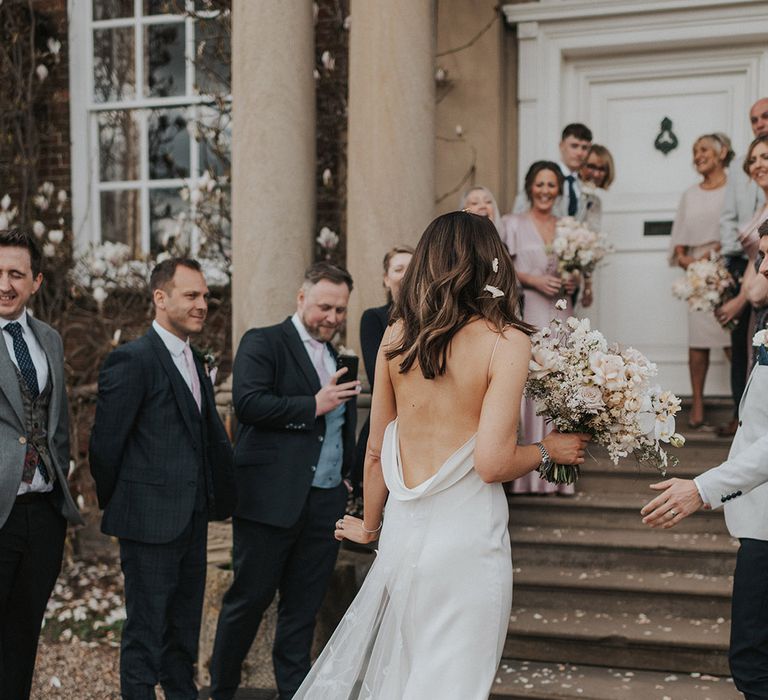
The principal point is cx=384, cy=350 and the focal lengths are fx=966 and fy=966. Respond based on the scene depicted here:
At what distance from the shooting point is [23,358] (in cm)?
404

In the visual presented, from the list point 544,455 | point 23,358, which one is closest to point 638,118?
point 544,455

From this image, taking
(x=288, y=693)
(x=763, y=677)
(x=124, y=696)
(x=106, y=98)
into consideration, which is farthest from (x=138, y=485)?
(x=106, y=98)

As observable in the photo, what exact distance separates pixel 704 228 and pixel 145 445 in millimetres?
4172

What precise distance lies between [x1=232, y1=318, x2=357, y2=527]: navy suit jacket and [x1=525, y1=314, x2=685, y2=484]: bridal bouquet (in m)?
1.51

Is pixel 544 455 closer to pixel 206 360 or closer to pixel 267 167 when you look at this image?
pixel 206 360

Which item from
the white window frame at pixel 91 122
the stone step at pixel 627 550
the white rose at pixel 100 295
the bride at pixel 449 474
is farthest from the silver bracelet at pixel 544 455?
the white window frame at pixel 91 122

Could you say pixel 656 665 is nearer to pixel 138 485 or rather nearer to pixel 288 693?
pixel 288 693

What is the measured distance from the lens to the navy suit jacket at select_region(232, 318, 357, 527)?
14.7 ft

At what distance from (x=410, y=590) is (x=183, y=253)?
5679mm

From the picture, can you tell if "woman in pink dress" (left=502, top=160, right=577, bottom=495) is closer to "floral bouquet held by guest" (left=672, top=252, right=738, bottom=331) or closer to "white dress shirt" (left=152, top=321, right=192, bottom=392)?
"floral bouquet held by guest" (left=672, top=252, right=738, bottom=331)

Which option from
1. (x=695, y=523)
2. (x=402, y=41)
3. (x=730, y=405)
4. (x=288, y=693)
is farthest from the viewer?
(x=730, y=405)

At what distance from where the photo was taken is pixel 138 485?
421cm

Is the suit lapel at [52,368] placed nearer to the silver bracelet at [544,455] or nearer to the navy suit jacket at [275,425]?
the navy suit jacket at [275,425]

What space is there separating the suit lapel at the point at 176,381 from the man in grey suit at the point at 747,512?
2.03 metres
